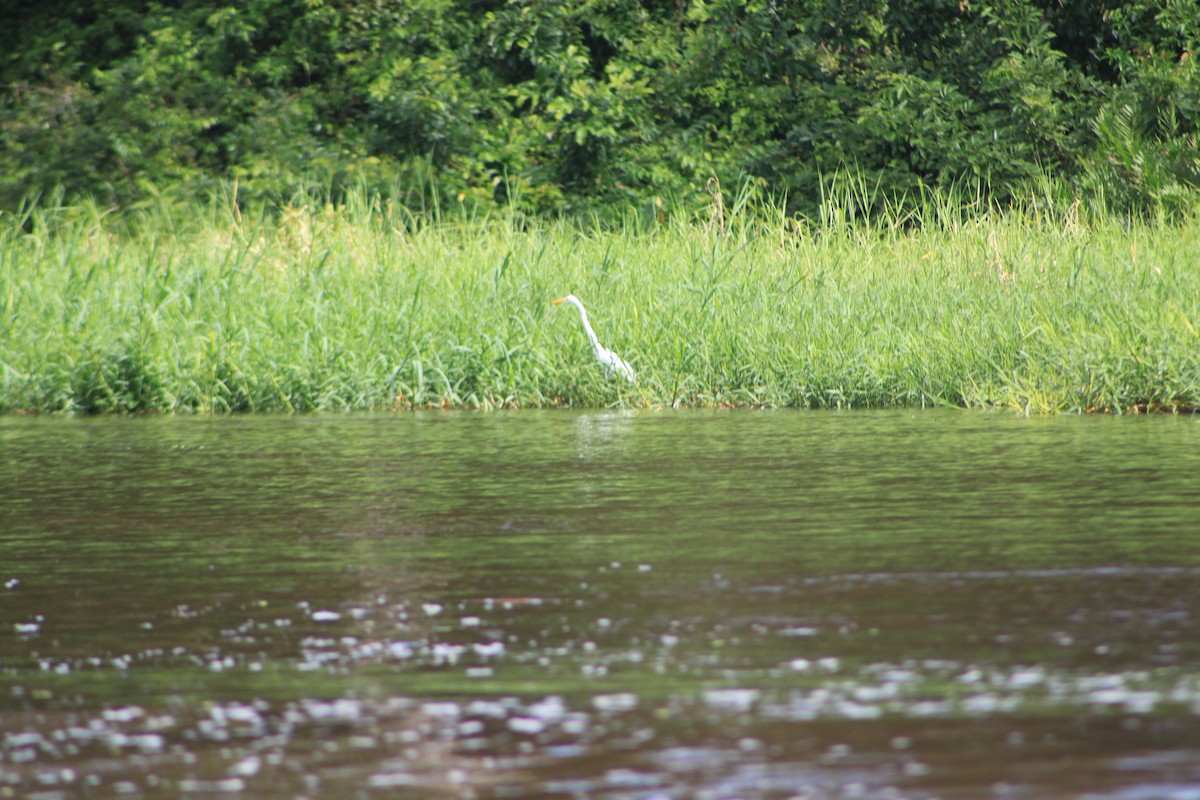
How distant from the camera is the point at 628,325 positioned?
33.2 ft

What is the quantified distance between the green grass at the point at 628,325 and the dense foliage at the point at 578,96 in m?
5.63

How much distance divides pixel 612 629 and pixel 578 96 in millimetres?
15396

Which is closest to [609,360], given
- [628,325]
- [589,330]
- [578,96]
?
[589,330]

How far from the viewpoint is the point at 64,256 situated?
37.1 ft

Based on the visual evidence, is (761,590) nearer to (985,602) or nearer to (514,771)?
(985,602)

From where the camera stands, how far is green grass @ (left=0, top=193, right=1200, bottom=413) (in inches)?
353

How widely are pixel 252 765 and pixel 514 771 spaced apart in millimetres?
419

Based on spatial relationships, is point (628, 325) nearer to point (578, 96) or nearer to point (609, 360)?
point (609, 360)

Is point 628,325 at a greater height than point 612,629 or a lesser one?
greater

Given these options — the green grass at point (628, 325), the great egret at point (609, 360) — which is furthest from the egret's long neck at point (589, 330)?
the green grass at point (628, 325)

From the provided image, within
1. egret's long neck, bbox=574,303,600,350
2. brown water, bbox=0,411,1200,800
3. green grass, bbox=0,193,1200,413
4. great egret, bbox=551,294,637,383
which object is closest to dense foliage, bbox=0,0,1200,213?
green grass, bbox=0,193,1200,413

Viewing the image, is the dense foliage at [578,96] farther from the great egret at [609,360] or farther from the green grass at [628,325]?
the great egret at [609,360]

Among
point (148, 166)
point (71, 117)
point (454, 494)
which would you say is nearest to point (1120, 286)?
point (454, 494)

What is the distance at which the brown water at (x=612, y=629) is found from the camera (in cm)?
252
